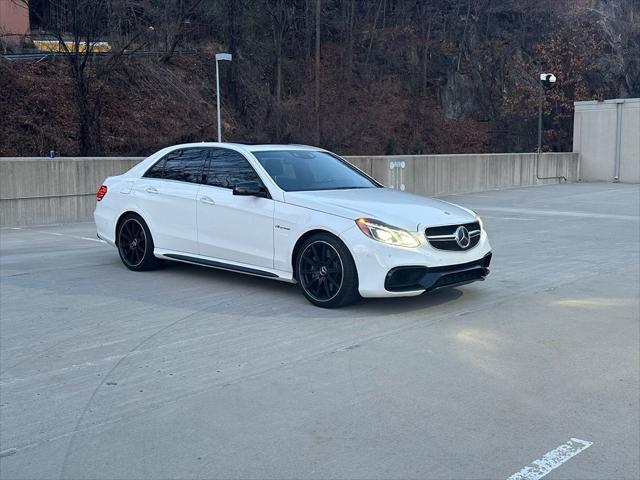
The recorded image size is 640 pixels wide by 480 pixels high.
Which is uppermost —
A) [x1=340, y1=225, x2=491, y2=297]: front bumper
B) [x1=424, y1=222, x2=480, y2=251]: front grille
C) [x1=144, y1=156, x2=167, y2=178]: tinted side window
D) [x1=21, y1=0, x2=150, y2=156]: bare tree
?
[x1=21, y1=0, x2=150, y2=156]: bare tree

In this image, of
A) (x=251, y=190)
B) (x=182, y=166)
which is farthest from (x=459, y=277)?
(x=182, y=166)

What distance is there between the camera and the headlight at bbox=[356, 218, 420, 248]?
A: 7027 millimetres

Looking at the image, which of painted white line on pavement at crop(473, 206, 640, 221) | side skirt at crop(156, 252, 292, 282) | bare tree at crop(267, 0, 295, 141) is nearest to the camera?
side skirt at crop(156, 252, 292, 282)

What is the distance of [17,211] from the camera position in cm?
1430

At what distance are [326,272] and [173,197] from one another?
2383mm

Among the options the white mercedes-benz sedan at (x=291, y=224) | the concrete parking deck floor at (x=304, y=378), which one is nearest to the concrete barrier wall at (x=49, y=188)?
the white mercedes-benz sedan at (x=291, y=224)

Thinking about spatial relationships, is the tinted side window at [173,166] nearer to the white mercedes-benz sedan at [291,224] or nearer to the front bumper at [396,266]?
the white mercedes-benz sedan at [291,224]

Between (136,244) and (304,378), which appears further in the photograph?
(136,244)

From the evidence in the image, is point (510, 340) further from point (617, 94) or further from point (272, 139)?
point (617, 94)

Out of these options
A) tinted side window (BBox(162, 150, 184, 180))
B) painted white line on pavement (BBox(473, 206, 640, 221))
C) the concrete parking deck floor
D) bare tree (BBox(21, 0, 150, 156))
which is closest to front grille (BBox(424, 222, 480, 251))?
the concrete parking deck floor

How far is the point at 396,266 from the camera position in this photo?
22.8ft

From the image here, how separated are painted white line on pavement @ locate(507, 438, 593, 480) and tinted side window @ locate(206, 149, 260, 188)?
4.63 m

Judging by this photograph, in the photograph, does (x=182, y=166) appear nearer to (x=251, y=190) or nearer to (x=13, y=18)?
(x=251, y=190)

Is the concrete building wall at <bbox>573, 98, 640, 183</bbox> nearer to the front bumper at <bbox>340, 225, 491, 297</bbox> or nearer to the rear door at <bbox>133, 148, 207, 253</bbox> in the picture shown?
the rear door at <bbox>133, 148, 207, 253</bbox>
